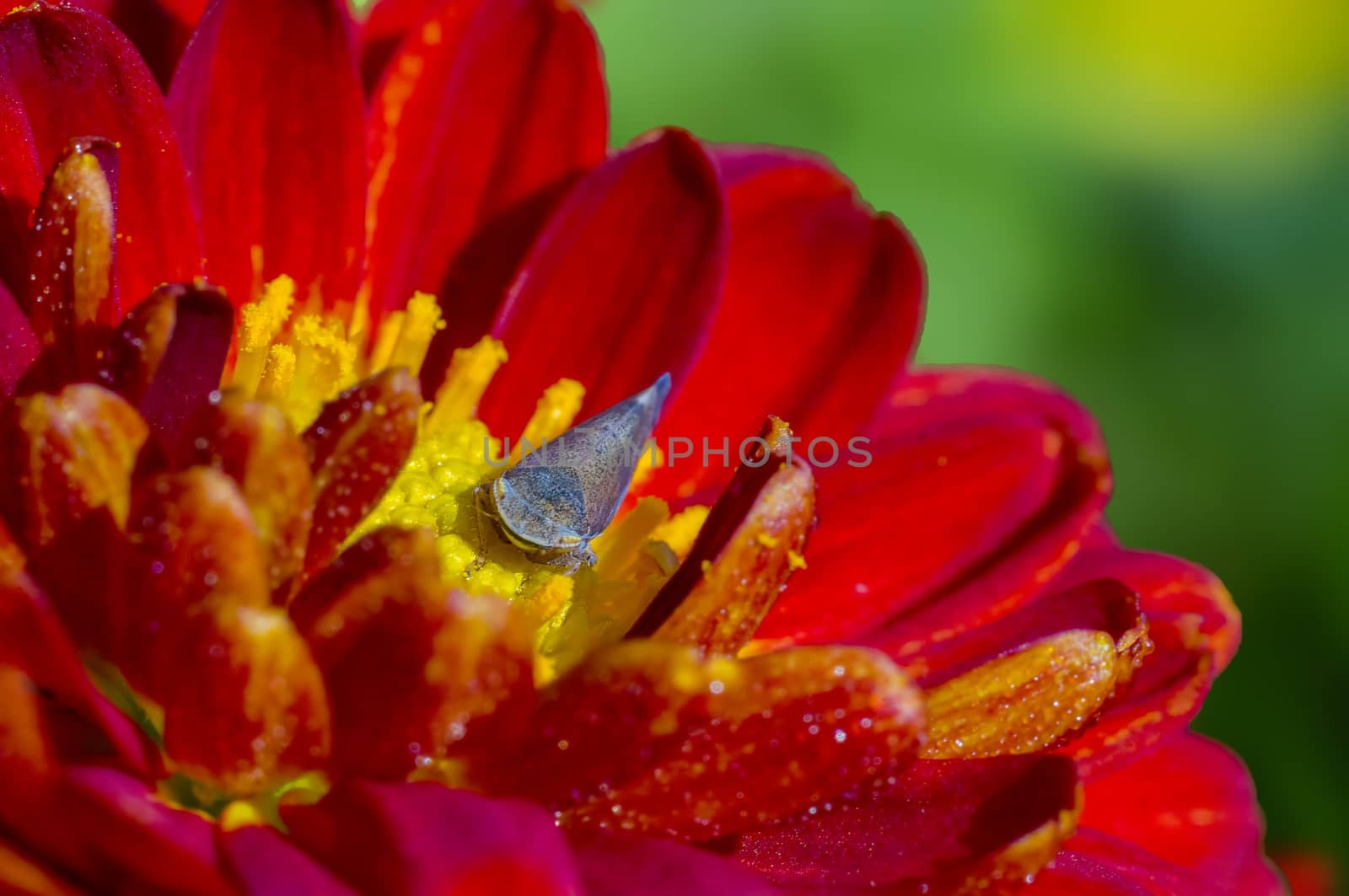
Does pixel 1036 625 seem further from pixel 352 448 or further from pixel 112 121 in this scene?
pixel 112 121

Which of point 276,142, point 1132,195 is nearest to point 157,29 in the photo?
point 276,142

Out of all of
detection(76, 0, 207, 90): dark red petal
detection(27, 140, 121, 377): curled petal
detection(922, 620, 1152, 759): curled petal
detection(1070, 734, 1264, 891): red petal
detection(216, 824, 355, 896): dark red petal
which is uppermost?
detection(76, 0, 207, 90): dark red petal

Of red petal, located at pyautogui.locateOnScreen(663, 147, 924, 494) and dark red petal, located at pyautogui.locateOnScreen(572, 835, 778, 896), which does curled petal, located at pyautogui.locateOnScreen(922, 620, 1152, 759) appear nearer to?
dark red petal, located at pyautogui.locateOnScreen(572, 835, 778, 896)

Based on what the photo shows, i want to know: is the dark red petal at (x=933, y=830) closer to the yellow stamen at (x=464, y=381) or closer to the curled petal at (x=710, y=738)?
the curled petal at (x=710, y=738)

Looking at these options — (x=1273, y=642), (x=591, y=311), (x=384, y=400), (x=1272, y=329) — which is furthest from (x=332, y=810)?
(x=1272, y=329)

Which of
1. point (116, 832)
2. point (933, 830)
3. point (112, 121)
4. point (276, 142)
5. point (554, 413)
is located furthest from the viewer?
point (554, 413)

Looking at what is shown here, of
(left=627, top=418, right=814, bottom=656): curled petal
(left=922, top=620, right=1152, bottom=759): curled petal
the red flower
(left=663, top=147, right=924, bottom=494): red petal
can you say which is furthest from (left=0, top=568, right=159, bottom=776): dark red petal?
(left=663, top=147, right=924, bottom=494): red petal

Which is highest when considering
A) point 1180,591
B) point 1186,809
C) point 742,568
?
point 742,568

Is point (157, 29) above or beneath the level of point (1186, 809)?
above
